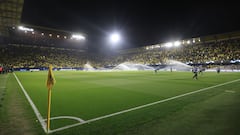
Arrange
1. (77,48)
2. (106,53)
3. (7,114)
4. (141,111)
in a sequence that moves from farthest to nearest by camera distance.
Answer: (106,53) → (77,48) → (141,111) → (7,114)

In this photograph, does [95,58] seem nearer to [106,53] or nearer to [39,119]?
[106,53]

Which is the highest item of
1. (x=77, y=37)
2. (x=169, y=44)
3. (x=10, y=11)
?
(x=77, y=37)

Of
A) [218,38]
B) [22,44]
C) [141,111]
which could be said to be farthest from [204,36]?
[22,44]

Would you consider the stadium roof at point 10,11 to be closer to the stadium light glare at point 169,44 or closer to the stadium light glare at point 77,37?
the stadium light glare at point 77,37

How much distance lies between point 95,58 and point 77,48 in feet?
39.0

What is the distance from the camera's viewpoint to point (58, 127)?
14.7ft

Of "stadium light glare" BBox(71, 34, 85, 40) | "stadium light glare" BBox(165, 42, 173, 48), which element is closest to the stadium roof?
"stadium light glare" BBox(71, 34, 85, 40)

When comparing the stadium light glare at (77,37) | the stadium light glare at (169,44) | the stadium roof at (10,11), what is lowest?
the stadium roof at (10,11)

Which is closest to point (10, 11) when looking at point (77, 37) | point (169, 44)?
point (77, 37)

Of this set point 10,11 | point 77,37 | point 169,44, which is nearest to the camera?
point 10,11

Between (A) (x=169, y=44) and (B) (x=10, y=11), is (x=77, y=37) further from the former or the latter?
(B) (x=10, y=11)

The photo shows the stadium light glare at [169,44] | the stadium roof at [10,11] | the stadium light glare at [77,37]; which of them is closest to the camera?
the stadium roof at [10,11]

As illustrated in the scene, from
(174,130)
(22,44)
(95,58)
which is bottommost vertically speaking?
(174,130)

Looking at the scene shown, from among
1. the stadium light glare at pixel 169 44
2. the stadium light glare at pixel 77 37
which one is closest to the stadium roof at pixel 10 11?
the stadium light glare at pixel 77 37
